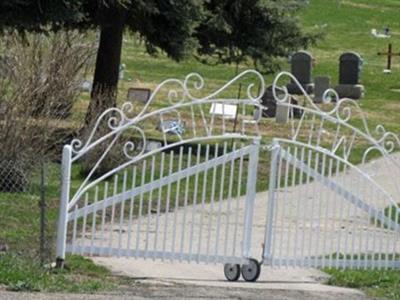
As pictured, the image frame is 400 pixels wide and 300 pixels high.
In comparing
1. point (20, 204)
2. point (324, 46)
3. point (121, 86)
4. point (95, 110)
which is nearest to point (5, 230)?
point (20, 204)

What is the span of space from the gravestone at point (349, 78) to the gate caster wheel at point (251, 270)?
2539cm

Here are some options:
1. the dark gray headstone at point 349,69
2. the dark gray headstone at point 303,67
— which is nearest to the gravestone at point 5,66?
the dark gray headstone at point 303,67

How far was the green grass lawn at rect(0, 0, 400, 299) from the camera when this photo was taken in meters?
10.6

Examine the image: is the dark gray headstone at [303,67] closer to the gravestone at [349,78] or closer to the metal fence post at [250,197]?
the gravestone at [349,78]

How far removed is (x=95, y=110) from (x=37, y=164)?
146 inches

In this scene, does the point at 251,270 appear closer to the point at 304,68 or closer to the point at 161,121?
the point at 161,121

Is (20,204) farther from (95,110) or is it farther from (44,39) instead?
(44,39)

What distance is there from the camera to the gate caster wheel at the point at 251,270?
37.0ft

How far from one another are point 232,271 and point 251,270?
23 centimetres

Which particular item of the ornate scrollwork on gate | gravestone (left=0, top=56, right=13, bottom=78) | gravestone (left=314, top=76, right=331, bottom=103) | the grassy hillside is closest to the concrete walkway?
the ornate scrollwork on gate

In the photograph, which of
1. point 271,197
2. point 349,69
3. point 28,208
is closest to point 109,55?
point 28,208

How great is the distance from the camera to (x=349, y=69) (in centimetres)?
3703

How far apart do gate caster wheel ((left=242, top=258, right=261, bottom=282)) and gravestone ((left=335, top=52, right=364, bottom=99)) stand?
25392 mm

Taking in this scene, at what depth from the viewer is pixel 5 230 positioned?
13.2 m
